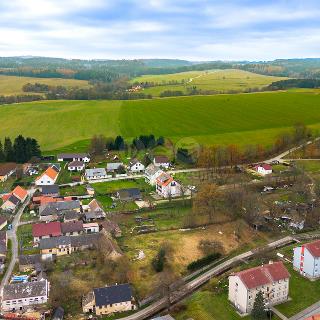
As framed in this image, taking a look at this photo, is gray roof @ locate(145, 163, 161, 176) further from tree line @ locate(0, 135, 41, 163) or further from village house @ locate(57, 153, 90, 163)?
tree line @ locate(0, 135, 41, 163)

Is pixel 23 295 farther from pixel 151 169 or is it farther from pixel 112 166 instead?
pixel 112 166

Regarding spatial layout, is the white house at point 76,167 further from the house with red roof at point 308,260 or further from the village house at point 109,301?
the house with red roof at point 308,260

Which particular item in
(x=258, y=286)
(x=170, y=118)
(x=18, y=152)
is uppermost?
(x=170, y=118)

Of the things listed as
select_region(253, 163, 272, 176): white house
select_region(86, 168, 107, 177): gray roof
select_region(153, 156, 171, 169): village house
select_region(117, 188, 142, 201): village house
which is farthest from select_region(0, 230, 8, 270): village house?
select_region(253, 163, 272, 176): white house

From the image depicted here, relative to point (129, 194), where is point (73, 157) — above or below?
above

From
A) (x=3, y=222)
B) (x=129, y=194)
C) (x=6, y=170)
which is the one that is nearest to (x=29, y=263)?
(x=3, y=222)

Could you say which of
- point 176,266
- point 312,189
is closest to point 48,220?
point 176,266

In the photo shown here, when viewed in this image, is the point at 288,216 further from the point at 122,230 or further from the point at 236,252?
the point at 122,230

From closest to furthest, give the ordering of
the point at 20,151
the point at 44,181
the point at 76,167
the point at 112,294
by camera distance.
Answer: the point at 112,294 < the point at 44,181 < the point at 76,167 < the point at 20,151
